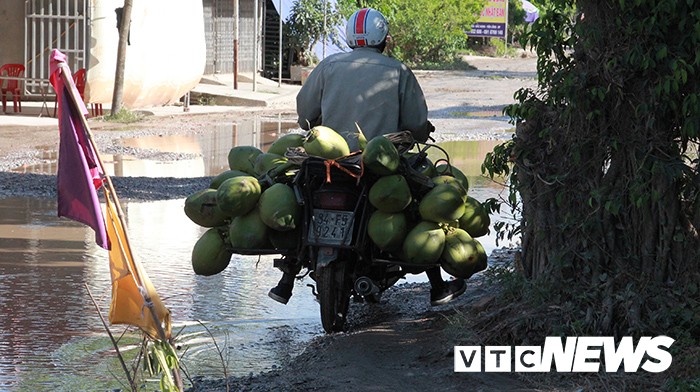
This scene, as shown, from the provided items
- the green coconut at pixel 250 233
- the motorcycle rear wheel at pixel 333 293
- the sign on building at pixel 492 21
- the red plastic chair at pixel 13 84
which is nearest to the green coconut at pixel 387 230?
the motorcycle rear wheel at pixel 333 293

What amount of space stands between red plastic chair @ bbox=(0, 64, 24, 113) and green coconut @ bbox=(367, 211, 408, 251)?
1601cm

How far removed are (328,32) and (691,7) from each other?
2868 centimetres

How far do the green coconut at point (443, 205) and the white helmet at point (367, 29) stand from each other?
4.28 feet

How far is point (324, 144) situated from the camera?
6.39 metres

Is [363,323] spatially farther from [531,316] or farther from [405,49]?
[405,49]

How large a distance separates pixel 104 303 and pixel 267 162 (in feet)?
5.33

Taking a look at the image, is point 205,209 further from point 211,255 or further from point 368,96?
point 368,96

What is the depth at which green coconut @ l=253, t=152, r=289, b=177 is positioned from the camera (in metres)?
6.84

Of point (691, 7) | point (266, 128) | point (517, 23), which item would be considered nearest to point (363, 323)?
point (691, 7)

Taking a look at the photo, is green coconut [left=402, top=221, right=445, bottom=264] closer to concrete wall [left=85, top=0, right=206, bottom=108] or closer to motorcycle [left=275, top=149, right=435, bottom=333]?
motorcycle [left=275, top=149, right=435, bottom=333]

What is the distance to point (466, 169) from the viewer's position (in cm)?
1501

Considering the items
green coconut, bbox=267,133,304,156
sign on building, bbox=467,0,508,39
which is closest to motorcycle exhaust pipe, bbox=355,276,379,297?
green coconut, bbox=267,133,304,156

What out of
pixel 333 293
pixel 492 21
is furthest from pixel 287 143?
pixel 492 21

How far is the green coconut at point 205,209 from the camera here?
6.71m
